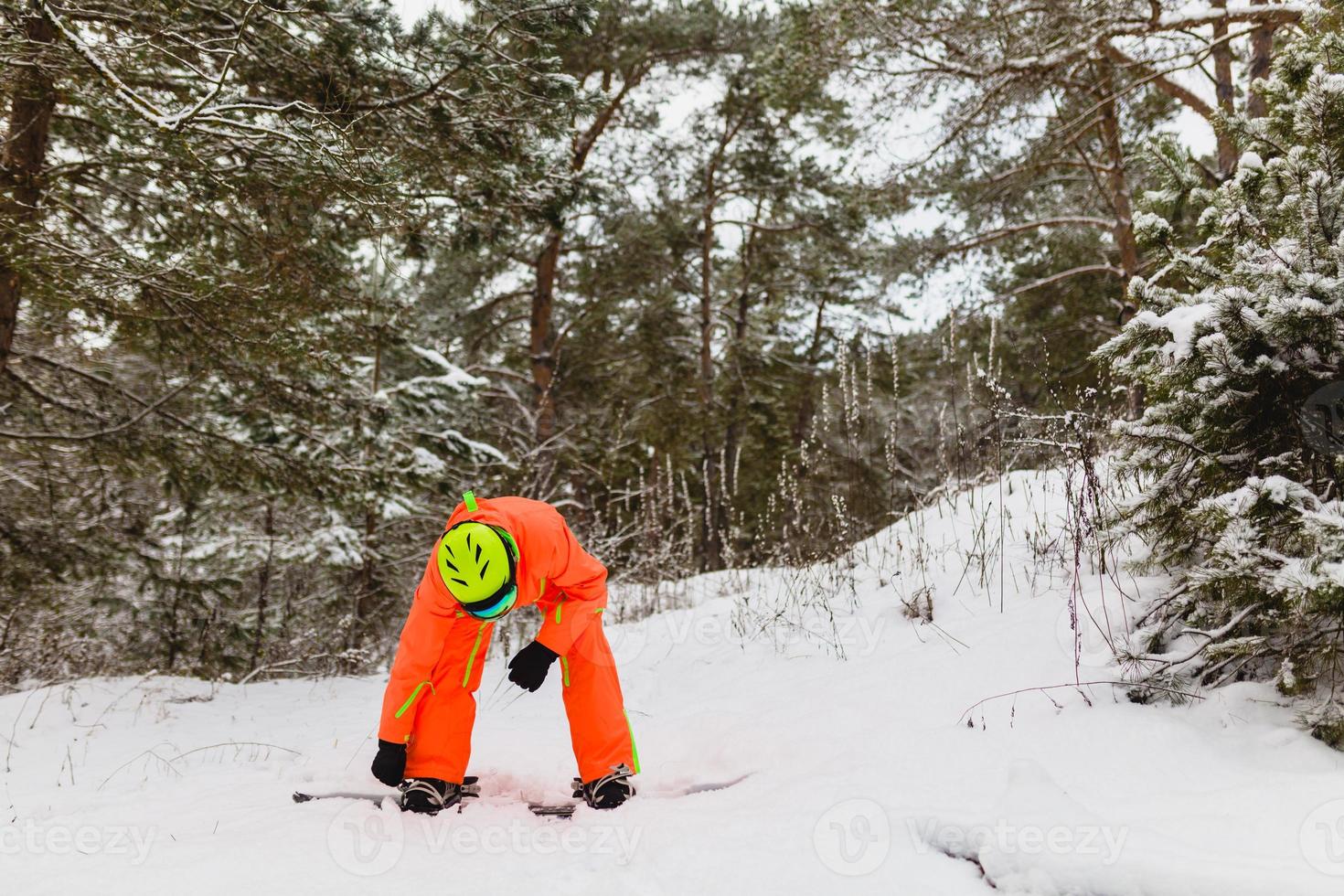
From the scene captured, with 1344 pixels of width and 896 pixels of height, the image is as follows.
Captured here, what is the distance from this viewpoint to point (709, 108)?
12.1 m

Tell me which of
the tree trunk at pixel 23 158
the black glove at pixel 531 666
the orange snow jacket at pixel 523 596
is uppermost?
the tree trunk at pixel 23 158

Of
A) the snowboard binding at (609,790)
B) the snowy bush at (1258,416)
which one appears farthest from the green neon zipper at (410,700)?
the snowy bush at (1258,416)

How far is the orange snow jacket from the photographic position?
99.4 inches

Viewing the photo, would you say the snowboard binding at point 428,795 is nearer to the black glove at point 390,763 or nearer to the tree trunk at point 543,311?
the black glove at point 390,763

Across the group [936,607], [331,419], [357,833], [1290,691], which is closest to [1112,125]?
[936,607]

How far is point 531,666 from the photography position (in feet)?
8.44

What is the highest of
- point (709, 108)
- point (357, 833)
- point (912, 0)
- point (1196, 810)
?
point (709, 108)

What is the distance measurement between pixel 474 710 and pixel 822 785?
4.42 ft

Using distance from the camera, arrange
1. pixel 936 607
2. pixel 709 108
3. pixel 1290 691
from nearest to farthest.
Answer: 1. pixel 1290 691
2. pixel 936 607
3. pixel 709 108

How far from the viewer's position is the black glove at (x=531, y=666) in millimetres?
2562

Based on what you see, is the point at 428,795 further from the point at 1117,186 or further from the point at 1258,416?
the point at 1117,186

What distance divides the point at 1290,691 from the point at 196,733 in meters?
5.21

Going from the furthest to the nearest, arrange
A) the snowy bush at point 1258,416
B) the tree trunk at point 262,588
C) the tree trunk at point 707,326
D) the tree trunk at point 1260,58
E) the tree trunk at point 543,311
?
the tree trunk at point 707,326 → the tree trunk at point 543,311 → the tree trunk at point 262,588 → the tree trunk at point 1260,58 → the snowy bush at point 1258,416

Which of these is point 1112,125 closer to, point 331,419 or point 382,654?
point 331,419
